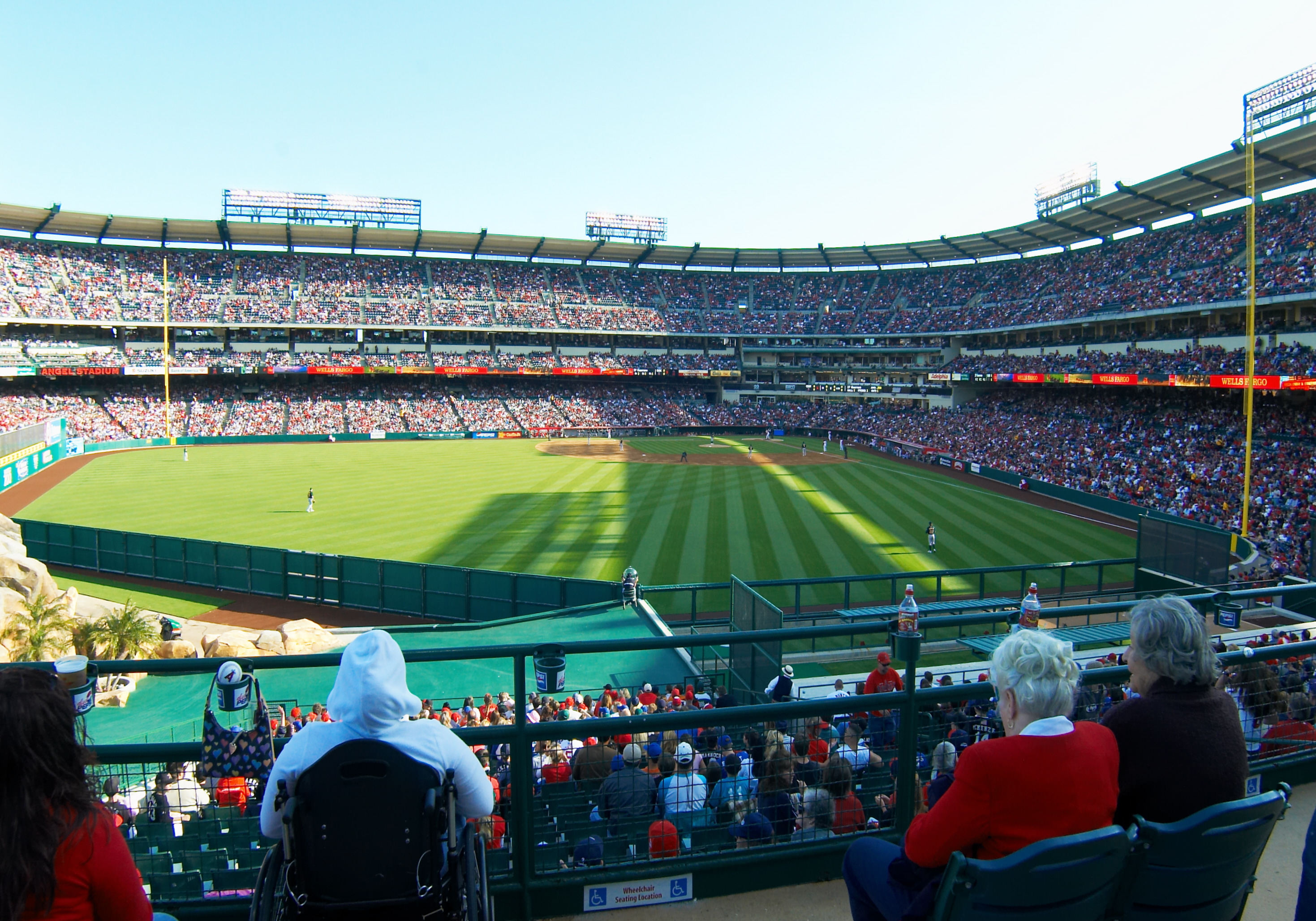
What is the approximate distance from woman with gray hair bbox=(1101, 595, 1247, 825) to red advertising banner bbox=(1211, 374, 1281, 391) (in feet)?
125

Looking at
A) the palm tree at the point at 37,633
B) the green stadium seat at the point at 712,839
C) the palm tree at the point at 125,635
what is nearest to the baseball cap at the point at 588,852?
the green stadium seat at the point at 712,839

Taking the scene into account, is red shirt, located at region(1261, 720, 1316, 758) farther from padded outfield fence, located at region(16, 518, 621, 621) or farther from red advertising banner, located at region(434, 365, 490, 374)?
red advertising banner, located at region(434, 365, 490, 374)

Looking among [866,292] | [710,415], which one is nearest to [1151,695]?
[710,415]

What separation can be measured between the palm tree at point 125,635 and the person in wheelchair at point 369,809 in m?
15.3

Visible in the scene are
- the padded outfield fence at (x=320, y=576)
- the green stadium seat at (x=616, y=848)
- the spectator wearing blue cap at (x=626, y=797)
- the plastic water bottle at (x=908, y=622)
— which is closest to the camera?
the plastic water bottle at (x=908, y=622)

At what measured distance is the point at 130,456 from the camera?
4878 centimetres

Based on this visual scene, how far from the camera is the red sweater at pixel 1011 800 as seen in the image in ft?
8.65

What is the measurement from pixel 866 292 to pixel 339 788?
84.0m

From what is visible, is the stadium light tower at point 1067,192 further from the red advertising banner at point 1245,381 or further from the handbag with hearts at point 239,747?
the handbag with hearts at point 239,747

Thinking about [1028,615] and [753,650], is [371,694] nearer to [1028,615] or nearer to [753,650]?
[1028,615]

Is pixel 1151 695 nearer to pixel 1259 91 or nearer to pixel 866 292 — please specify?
pixel 1259 91

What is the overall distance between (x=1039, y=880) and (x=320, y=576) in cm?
2164

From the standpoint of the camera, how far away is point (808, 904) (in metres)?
4.31

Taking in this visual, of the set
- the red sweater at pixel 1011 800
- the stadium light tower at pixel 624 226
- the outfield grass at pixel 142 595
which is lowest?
the outfield grass at pixel 142 595
